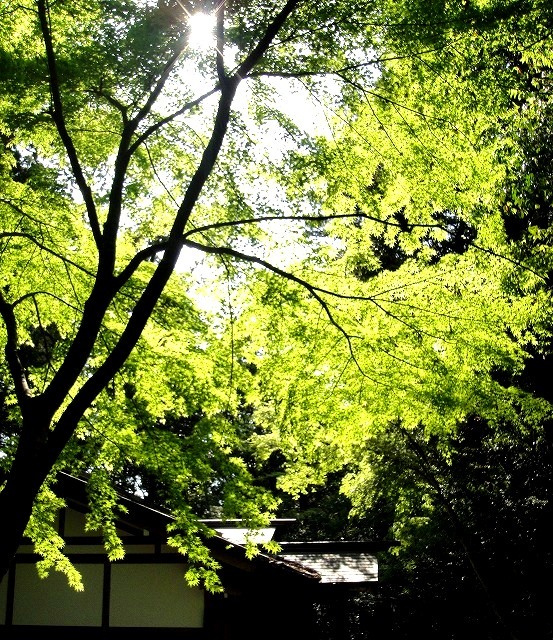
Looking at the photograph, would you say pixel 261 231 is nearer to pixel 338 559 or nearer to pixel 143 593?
pixel 143 593

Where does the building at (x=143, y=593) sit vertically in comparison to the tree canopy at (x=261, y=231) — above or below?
below

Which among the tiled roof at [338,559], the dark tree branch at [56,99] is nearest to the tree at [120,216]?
the dark tree branch at [56,99]

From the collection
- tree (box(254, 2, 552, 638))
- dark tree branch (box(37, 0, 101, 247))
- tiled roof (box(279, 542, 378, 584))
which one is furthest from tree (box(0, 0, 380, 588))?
tiled roof (box(279, 542, 378, 584))

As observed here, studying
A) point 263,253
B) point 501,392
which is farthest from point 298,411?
point 501,392

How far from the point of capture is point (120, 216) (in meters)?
6.62

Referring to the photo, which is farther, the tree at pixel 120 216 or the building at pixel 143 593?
the building at pixel 143 593

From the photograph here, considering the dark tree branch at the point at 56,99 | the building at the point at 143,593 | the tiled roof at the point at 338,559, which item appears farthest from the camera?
the tiled roof at the point at 338,559

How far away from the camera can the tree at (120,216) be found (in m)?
5.71

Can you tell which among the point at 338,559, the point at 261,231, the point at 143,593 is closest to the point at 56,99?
the point at 261,231

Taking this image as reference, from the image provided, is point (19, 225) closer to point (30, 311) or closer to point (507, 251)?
point (30, 311)

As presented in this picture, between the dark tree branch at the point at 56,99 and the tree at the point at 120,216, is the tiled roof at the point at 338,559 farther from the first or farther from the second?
the dark tree branch at the point at 56,99

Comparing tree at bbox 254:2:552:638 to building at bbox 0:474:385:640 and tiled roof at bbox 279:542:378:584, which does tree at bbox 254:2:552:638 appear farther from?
tiled roof at bbox 279:542:378:584

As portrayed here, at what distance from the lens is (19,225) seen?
6.89m

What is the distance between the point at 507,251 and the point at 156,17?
4.06m
